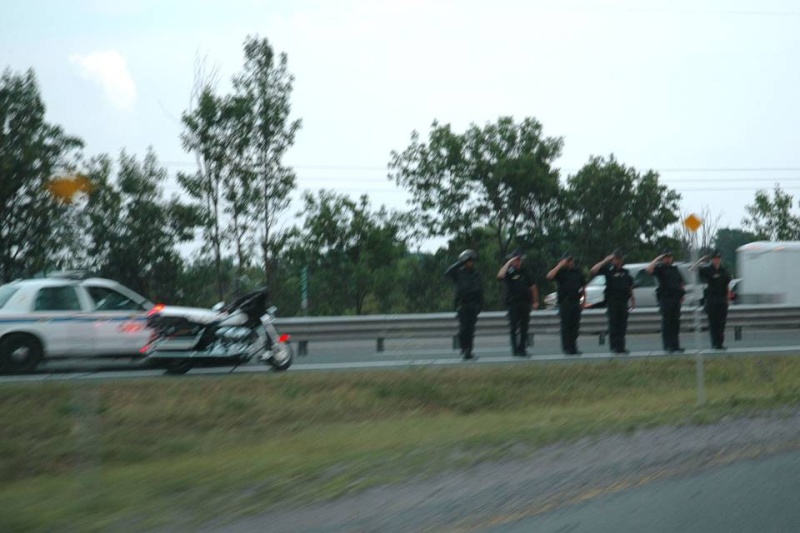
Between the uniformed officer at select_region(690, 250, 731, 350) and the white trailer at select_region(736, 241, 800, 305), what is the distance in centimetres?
1480

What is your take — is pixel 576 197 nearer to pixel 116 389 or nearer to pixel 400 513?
pixel 116 389

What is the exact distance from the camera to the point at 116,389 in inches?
581

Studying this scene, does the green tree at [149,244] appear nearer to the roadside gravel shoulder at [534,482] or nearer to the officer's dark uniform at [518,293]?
the officer's dark uniform at [518,293]

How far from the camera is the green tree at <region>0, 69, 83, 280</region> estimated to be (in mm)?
30578

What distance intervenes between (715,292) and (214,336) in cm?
947

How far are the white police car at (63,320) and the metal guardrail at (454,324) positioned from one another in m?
4.00

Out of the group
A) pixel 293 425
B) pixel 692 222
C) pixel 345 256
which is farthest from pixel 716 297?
pixel 345 256

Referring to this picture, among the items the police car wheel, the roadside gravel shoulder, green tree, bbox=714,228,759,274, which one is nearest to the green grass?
the roadside gravel shoulder

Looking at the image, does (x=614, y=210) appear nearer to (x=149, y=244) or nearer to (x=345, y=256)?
(x=345, y=256)

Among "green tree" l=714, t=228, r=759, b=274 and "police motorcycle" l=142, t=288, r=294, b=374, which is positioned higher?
"green tree" l=714, t=228, r=759, b=274

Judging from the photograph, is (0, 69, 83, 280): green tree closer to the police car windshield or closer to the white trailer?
the police car windshield

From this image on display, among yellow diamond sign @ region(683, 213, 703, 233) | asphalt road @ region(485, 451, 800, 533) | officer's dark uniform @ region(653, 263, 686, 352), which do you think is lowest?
asphalt road @ region(485, 451, 800, 533)

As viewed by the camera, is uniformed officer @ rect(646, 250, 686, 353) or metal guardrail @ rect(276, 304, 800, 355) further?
metal guardrail @ rect(276, 304, 800, 355)

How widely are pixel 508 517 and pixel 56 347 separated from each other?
1155 cm
